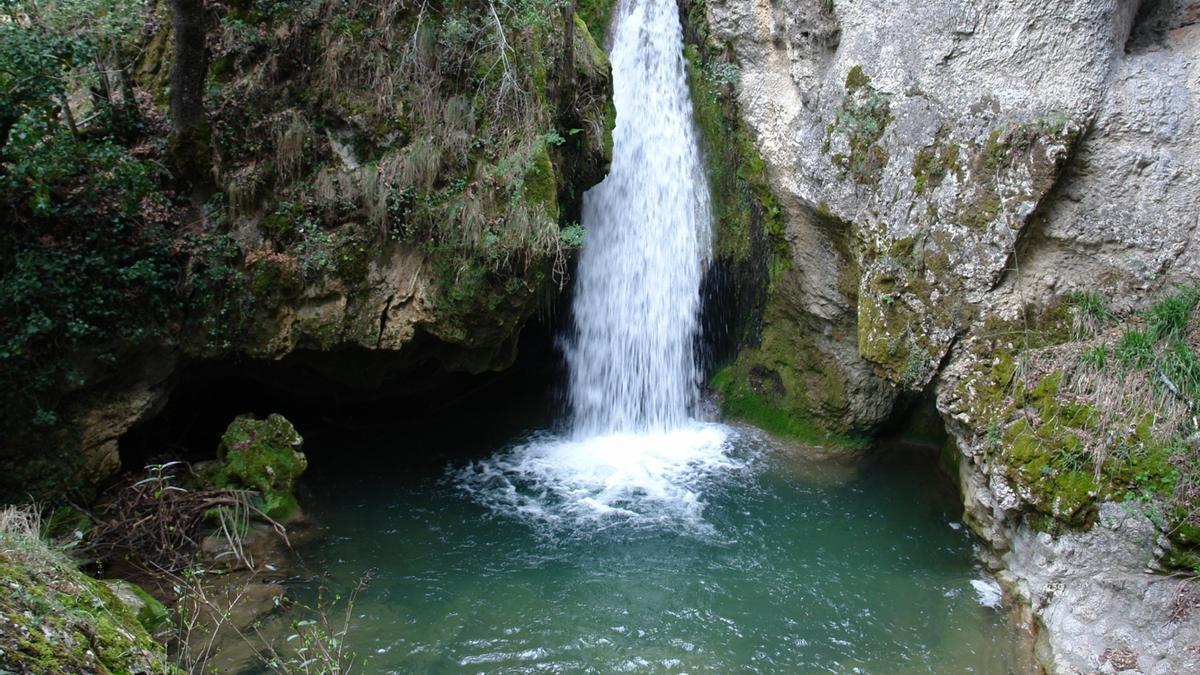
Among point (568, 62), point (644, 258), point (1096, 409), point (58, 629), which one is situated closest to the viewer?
point (58, 629)

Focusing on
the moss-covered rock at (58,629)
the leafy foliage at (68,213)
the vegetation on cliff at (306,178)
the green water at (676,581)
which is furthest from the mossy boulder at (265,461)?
the moss-covered rock at (58,629)

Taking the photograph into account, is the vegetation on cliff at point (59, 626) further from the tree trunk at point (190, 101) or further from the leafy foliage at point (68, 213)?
the tree trunk at point (190, 101)

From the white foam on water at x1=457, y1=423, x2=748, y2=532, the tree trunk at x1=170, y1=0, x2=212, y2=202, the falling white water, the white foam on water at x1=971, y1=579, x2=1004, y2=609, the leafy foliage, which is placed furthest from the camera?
the falling white water

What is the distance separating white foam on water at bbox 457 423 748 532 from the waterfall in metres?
0.58

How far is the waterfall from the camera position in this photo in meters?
10.1

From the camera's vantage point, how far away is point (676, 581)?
6770 mm

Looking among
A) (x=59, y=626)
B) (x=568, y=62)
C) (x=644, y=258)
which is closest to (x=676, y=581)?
(x=644, y=258)

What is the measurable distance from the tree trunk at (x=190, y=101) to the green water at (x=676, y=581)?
3.31m

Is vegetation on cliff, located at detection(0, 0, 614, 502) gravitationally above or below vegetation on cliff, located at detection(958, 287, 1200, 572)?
above

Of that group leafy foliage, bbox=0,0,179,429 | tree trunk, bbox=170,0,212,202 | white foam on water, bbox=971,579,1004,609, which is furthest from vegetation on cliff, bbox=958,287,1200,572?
leafy foliage, bbox=0,0,179,429

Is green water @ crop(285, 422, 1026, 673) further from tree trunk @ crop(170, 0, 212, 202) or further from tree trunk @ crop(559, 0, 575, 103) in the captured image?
tree trunk @ crop(559, 0, 575, 103)

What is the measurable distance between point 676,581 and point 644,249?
461 cm

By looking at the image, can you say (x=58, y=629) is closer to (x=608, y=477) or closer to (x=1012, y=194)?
(x=608, y=477)

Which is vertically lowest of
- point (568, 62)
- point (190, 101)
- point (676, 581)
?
point (676, 581)
